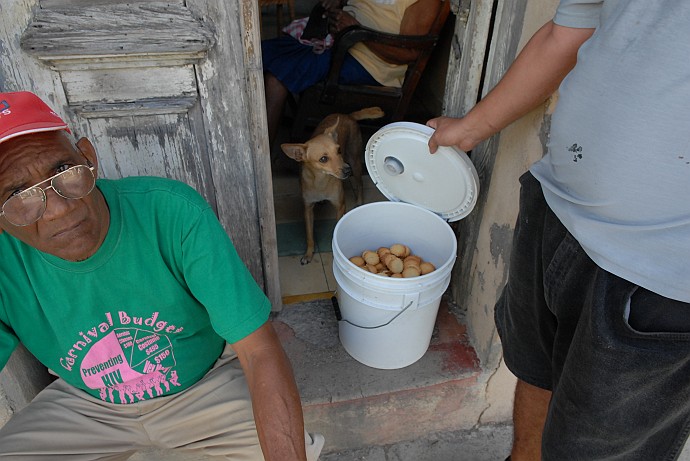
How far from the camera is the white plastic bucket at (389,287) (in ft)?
6.83

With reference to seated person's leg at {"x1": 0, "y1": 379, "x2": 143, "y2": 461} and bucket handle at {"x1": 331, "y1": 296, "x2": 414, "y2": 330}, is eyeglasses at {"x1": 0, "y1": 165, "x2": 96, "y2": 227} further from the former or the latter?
bucket handle at {"x1": 331, "y1": 296, "x2": 414, "y2": 330}

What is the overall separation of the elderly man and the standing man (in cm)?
76

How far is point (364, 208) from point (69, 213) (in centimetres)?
135

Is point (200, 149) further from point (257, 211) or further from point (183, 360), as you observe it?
point (183, 360)

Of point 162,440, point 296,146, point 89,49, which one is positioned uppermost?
point 89,49

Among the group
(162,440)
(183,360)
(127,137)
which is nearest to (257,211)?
(127,137)

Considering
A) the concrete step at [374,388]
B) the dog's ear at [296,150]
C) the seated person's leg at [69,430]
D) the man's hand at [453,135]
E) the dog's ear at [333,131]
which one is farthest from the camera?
the dog's ear at [333,131]

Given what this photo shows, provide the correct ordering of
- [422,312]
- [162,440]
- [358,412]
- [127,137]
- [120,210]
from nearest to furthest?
[120,210] → [162,440] → [127,137] → [422,312] → [358,412]

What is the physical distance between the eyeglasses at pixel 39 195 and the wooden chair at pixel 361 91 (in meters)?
2.42

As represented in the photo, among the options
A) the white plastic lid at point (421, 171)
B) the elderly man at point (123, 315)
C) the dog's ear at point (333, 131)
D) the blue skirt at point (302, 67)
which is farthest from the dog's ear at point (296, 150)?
the elderly man at point (123, 315)

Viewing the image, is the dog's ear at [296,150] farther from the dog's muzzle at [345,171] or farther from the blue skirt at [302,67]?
A: the blue skirt at [302,67]

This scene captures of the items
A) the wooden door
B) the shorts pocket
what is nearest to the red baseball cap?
the wooden door

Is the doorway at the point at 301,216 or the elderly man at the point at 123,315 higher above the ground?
the elderly man at the point at 123,315

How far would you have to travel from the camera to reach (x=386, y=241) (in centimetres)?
261
